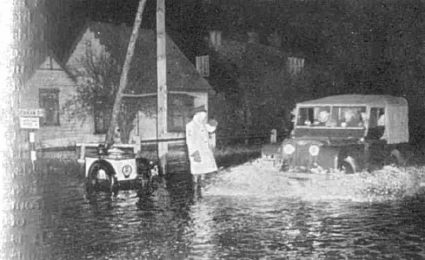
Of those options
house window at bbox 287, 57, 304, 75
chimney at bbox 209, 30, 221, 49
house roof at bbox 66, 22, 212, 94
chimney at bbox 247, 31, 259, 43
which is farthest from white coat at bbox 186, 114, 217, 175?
chimney at bbox 247, 31, 259, 43

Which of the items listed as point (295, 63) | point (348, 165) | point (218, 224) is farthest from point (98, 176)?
point (295, 63)

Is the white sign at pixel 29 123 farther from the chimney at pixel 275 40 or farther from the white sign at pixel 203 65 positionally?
the chimney at pixel 275 40

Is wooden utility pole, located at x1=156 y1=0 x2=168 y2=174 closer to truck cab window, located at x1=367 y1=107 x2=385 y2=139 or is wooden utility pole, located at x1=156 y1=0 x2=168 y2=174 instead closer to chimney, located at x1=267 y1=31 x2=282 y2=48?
truck cab window, located at x1=367 y1=107 x2=385 y2=139

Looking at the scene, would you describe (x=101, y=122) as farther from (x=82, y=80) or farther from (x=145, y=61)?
(x=145, y=61)

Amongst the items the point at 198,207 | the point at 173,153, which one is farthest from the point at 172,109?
the point at 198,207

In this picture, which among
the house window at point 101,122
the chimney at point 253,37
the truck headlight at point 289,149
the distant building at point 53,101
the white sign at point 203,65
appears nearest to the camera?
the truck headlight at point 289,149

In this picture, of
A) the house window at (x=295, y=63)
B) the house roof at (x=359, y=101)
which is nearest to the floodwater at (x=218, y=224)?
the house roof at (x=359, y=101)

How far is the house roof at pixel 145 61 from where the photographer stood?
27734 millimetres

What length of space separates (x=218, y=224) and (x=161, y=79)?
8913 millimetres

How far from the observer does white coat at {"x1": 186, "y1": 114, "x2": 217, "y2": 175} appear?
13.6 meters

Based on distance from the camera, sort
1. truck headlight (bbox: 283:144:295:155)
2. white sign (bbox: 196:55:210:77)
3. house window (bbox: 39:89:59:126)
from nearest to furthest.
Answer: truck headlight (bbox: 283:144:295:155) → house window (bbox: 39:89:59:126) → white sign (bbox: 196:55:210:77)

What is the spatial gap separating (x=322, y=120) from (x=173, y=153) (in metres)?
9.89

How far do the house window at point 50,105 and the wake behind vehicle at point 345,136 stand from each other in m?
14.1

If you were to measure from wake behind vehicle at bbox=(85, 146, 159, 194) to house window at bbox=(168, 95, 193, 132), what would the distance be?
17.6 m
